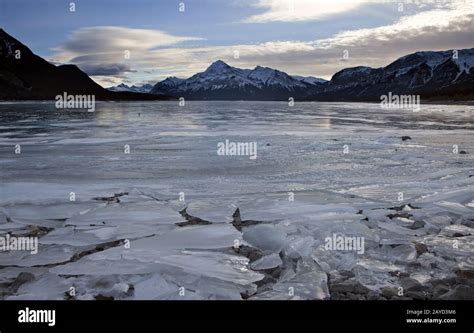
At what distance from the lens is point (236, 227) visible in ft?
19.0

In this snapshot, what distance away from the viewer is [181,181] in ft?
27.7

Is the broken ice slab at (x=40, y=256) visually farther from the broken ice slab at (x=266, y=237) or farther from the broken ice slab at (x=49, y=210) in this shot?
the broken ice slab at (x=266, y=237)

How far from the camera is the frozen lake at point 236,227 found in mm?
4109

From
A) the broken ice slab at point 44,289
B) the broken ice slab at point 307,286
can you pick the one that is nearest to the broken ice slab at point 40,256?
the broken ice slab at point 44,289

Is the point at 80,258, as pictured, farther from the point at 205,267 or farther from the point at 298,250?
the point at 298,250

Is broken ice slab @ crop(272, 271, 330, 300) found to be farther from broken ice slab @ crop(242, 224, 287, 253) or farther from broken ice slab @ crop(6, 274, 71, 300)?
broken ice slab @ crop(6, 274, 71, 300)

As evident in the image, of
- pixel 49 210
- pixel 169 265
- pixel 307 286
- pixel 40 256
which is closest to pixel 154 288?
pixel 169 265

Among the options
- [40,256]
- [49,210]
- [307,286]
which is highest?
[49,210]

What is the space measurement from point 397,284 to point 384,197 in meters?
3.30

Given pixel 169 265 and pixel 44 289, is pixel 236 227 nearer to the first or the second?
pixel 169 265

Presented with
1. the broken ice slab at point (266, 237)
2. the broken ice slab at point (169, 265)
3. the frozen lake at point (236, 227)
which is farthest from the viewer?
the broken ice slab at point (266, 237)

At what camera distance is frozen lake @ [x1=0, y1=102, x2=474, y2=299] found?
411 cm

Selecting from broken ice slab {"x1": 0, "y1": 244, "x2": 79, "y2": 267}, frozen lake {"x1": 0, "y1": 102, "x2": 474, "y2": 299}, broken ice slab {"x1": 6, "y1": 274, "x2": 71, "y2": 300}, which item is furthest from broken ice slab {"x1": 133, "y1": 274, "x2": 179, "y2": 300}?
broken ice slab {"x1": 0, "y1": 244, "x2": 79, "y2": 267}
